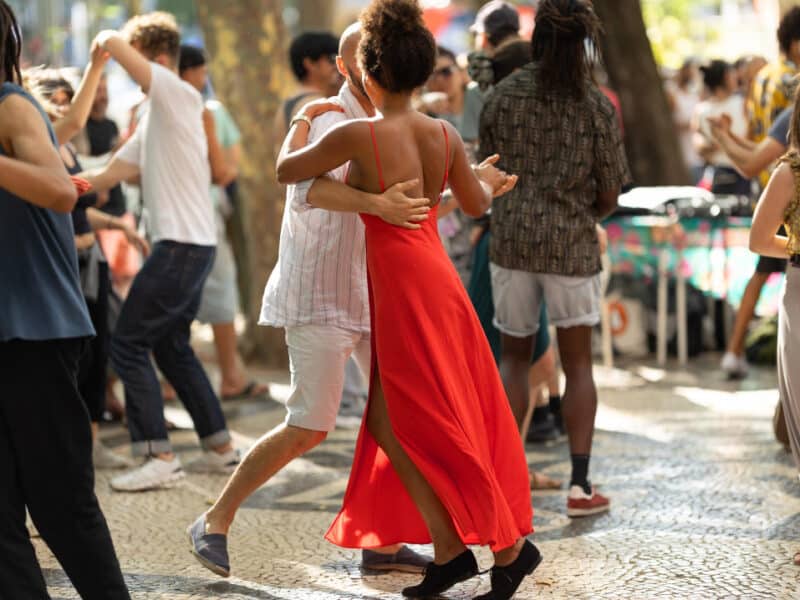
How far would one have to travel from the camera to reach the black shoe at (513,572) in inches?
187

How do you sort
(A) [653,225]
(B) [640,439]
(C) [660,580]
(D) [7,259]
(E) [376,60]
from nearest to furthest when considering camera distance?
1. (D) [7,259]
2. (E) [376,60]
3. (C) [660,580]
4. (B) [640,439]
5. (A) [653,225]

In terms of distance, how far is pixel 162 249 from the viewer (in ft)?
22.4

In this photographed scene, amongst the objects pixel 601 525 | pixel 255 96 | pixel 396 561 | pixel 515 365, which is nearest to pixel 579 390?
pixel 515 365

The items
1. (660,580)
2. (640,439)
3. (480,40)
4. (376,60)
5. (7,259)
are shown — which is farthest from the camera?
(640,439)

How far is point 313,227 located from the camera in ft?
16.8

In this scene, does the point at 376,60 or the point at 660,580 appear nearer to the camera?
the point at 376,60

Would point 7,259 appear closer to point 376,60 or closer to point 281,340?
point 376,60

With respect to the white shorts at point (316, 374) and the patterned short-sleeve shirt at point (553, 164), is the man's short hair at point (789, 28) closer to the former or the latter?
the patterned short-sleeve shirt at point (553, 164)

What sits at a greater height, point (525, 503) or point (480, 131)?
point (480, 131)

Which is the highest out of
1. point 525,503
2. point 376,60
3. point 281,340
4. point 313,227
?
point 376,60

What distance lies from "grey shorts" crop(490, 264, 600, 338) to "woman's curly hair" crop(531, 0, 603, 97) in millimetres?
807

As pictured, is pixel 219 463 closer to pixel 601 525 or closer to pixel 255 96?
pixel 601 525

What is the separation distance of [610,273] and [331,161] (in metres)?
6.30

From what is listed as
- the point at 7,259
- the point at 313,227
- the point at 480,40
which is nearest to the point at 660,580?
the point at 313,227
